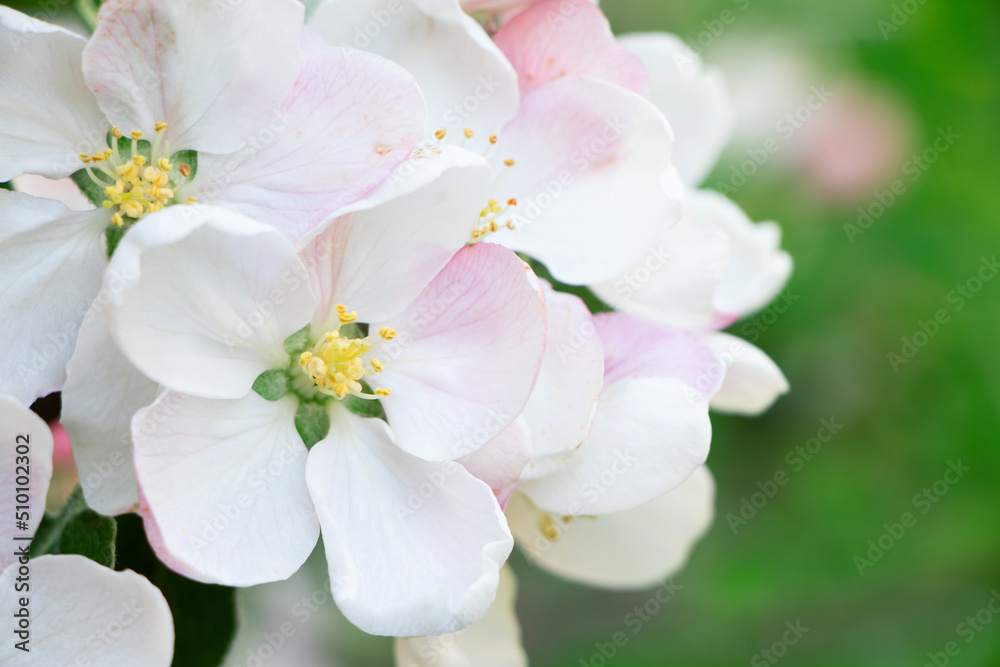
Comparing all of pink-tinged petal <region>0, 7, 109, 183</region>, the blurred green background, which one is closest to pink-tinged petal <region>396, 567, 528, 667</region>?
pink-tinged petal <region>0, 7, 109, 183</region>

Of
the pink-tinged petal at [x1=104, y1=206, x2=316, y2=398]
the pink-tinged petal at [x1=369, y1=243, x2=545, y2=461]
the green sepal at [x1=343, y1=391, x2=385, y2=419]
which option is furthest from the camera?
the green sepal at [x1=343, y1=391, x2=385, y2=419]

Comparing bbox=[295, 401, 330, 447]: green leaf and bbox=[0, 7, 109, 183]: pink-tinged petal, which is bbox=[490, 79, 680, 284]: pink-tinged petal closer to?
bbox=[295, 401, 330, 447]: green leaf

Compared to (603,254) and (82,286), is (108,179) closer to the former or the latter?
(82,286)

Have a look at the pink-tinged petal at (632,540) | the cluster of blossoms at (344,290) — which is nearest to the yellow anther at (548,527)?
the pink-tinged petal at (632,540)

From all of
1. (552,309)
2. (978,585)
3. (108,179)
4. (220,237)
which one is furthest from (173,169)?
(978,585)

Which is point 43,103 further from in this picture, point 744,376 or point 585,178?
point 744,376

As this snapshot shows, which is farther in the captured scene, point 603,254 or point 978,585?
point 978,585

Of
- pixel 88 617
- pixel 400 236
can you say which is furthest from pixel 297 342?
pixel 88 617
